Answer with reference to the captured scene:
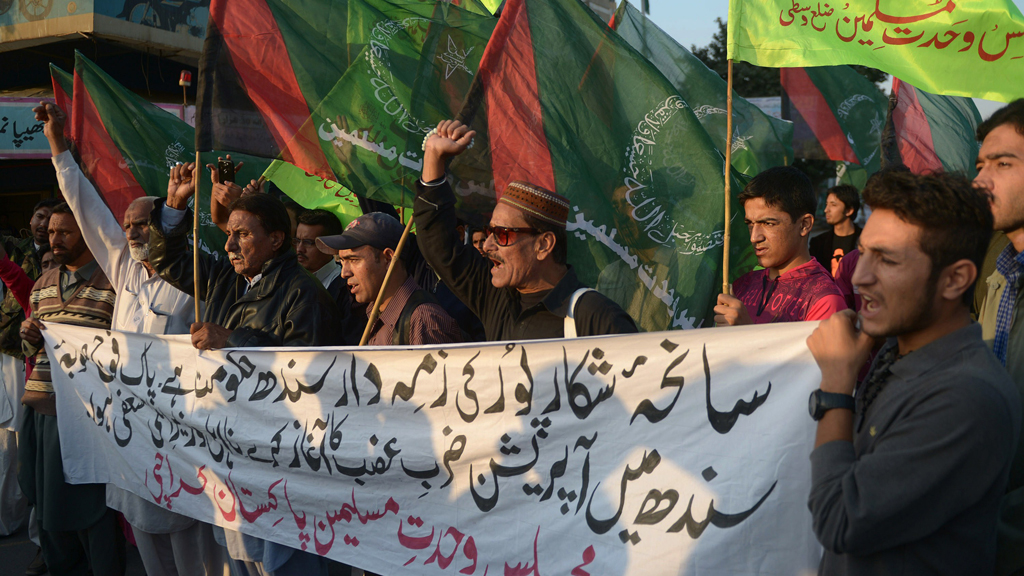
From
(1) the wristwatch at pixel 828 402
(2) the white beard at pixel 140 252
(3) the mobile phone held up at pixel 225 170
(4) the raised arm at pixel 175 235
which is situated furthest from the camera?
(3) the mobile phone held up at pixel 225 170

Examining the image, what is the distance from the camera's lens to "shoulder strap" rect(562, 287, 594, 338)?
274 cm

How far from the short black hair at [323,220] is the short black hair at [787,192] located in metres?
2.91

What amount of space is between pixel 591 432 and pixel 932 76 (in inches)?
69.6

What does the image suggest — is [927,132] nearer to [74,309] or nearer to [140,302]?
[140,302]

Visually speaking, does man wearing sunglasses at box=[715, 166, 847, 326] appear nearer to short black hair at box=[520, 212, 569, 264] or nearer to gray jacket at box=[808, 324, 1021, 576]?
short black hair at box=[520, 212, 569, 264]

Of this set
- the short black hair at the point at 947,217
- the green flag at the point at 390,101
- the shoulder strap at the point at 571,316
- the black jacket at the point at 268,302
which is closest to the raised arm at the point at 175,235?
the black jacket at the point at 268,302

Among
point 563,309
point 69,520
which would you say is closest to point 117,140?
point 69,520

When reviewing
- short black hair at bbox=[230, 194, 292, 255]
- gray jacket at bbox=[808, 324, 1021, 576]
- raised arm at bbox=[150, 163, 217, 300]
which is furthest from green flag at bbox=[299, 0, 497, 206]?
gray jacket at bbox=[808, 324, 1021, 576]

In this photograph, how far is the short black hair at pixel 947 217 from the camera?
159 centimetres

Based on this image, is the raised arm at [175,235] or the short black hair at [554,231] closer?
the short black hair at [554,231]

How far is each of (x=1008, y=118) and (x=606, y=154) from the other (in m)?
1.80

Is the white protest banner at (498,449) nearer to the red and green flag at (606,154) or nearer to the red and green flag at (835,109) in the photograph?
the red and green flag at (606,154)

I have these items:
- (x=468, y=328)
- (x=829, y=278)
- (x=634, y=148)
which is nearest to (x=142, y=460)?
(x=468, y=328)

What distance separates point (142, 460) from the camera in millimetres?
3818
